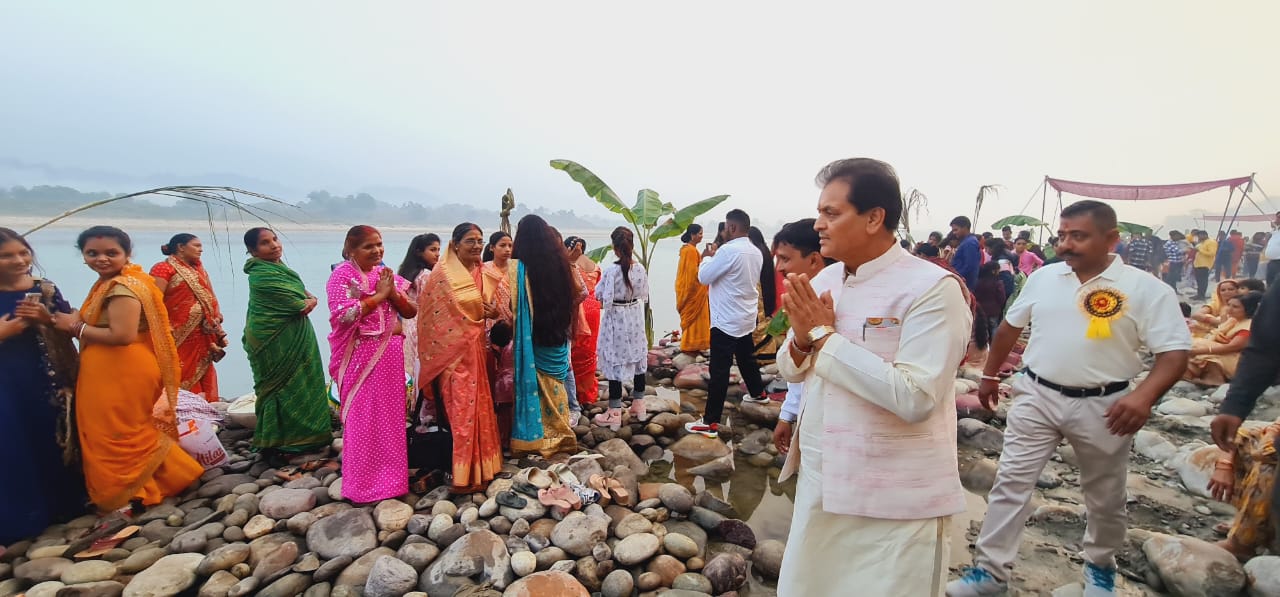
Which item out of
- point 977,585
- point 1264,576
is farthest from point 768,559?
point 1264,576

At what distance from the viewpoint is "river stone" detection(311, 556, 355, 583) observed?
2.63 metres

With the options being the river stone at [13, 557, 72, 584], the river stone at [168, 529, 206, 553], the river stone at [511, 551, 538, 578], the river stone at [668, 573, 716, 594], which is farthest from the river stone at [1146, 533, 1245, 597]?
the river stone at [13, 557, 72, 584]

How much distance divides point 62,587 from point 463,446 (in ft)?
6.07

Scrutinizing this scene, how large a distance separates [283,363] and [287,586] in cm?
181

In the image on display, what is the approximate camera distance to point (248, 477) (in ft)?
12.1

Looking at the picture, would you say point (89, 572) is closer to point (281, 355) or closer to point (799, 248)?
point (281, 355)

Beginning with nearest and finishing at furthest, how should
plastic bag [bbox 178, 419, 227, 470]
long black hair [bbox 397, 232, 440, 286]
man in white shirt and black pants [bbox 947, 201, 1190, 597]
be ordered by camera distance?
man in white shirt and black pants [bbox 947, 201, 1190, 597] < plastic bag [bbox 178, 419, 227, 470] < long black hair [bbox 397, 232, 440, 286]

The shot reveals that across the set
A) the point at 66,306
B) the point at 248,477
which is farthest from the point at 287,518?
the point at 66,306

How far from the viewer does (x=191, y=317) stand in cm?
443

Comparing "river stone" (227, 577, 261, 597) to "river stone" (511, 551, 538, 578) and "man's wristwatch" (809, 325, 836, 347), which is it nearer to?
"river stone" (511, 551, 538, 578)

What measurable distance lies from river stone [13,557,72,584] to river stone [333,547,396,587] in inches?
53.0

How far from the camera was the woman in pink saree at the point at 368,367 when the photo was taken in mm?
3322

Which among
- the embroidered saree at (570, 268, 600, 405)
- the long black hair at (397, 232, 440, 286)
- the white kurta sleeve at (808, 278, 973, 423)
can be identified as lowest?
the embroidered saree at (570, 268, 600, 405)

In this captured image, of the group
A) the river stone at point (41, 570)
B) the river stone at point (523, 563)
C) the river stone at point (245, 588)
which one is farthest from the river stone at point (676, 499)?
the river stone at point (41, 570)
